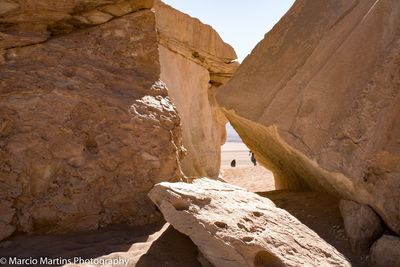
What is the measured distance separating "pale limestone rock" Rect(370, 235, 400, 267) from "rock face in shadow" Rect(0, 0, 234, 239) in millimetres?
1500

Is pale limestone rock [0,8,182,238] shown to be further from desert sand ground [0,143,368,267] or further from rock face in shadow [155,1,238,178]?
rock face in shadow [155,1,238,178]

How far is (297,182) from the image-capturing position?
4.36 metres

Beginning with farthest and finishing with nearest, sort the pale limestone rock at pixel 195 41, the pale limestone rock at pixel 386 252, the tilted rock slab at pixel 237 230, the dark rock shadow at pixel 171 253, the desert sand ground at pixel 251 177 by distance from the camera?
the pale limestone rock at pixel 195 41 < the desert sand ground at pixel 251 177 < the pale limestone rock at pixel 386 252 < the dark rock shadow at pixel 171 253 < the tilted rock slab at pixel 237 230

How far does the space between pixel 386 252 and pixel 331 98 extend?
4.21 feet

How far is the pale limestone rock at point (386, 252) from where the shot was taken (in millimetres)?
2369

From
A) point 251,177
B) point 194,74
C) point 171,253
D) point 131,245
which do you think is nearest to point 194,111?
point 194,74

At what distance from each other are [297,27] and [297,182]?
1692mm

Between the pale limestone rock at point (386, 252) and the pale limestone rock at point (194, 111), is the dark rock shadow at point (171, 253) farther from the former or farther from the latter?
the pale limestone rock at point (194, 111)

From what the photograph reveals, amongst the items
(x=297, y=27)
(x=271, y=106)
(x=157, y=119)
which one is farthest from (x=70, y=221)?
(x=297, y=27)

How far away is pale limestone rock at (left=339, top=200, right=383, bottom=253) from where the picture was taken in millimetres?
2676

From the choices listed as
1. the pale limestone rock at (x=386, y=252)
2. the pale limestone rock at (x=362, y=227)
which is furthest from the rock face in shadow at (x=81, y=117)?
the pale limestone rock at (x=386, y=252)

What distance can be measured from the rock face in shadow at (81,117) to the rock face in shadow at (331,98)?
97 cm

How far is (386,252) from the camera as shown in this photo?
7.94 feet

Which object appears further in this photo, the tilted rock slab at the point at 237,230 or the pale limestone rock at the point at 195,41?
the pale limestone rock at the point at 195,41
